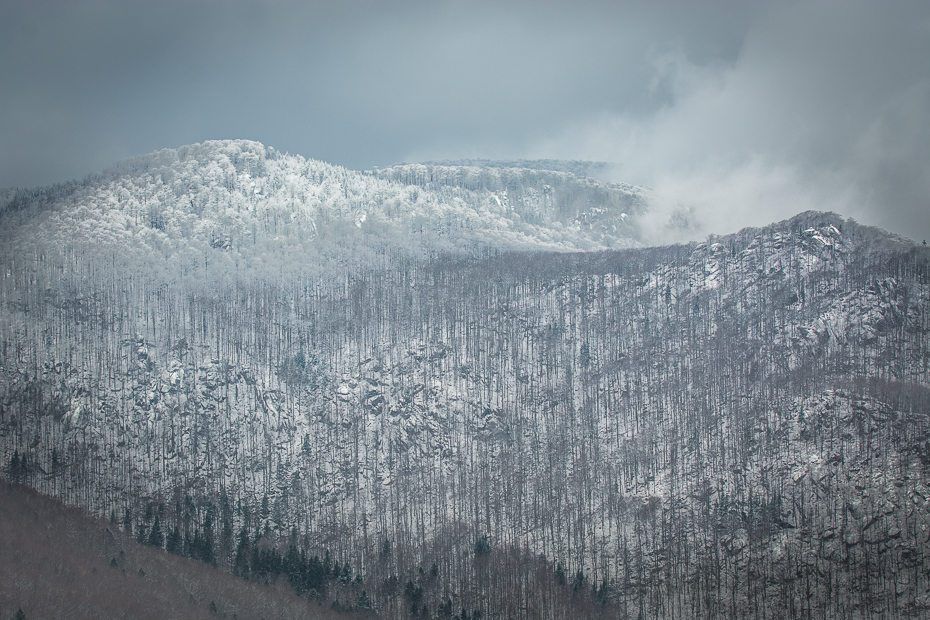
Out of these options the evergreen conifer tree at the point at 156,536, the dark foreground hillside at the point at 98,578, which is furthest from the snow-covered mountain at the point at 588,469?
the dark foreground hillside at the point at 98,578

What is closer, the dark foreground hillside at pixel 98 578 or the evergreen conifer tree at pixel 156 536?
the dark foreground hillside at pixel 98 578

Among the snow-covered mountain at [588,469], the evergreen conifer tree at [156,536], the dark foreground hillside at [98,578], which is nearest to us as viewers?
the dark foreground hillside at [98,578]

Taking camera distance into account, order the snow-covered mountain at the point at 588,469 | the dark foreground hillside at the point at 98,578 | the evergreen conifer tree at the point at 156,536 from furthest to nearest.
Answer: the evergreen conifer tree at the point at 156,536 < the snow-covered mountain at the point at 588,469 < the dark foreground hillside at the point at 98,578

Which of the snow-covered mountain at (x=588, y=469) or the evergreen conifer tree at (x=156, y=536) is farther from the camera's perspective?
the evergreen conifer tree at (x=156, y=536)

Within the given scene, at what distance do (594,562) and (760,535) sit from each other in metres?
31.8

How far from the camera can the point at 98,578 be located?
416 ft

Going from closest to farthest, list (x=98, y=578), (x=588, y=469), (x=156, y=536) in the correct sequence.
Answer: (x=98, y=578), (x=156, y=536), (x=588, y=469)

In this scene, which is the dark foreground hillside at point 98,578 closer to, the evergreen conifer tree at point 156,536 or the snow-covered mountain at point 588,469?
the evergreen conifer tree at point 156,536

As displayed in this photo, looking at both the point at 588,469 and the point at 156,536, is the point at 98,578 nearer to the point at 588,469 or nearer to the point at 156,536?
the point at 156,536

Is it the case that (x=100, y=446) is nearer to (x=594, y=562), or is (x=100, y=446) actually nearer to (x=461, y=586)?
(x=461, y=586)

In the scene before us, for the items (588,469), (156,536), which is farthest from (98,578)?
(588,469)

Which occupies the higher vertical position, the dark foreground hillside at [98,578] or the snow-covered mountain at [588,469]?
the snow-covered mountain at [588,469]

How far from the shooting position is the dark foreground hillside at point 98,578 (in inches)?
4429

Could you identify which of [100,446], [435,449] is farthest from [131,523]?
[435,449]
